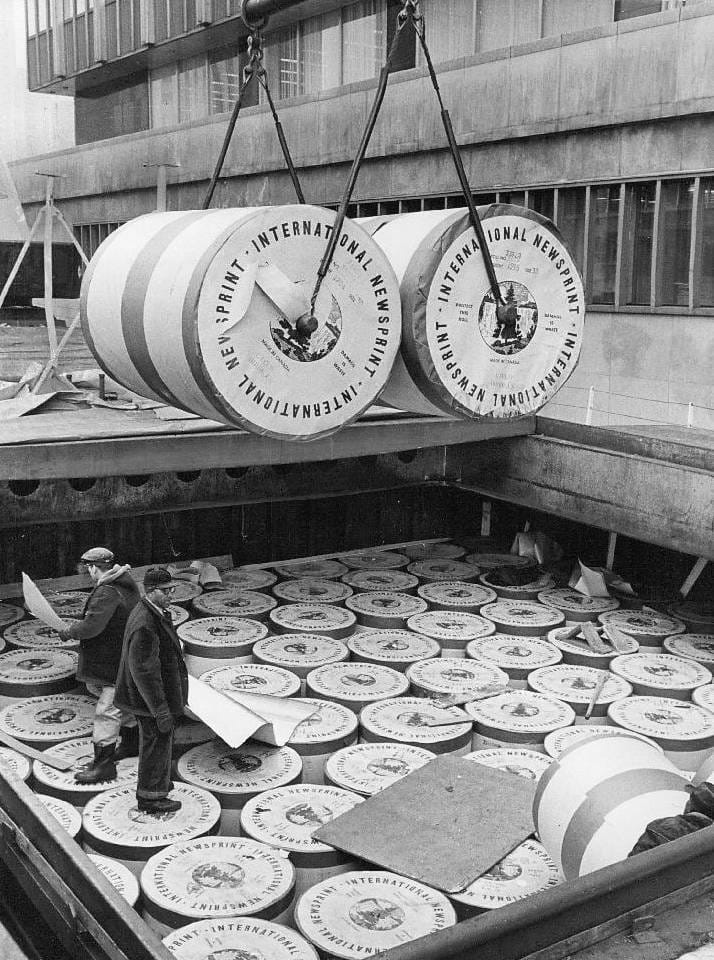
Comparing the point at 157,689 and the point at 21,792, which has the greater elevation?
the point at 21,792

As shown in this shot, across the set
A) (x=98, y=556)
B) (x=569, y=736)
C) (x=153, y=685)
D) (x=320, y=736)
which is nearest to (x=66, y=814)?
(x=153, y=685)

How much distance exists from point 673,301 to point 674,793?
10.2m

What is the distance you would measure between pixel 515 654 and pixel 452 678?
3.05 feet

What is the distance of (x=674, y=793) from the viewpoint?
476 cm

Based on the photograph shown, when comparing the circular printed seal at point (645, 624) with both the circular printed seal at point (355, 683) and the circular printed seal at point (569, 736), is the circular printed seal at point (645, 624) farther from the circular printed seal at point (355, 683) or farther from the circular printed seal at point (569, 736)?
the circular printed seal at point (355, 683)

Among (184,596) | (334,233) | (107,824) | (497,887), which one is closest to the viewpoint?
(334,233)

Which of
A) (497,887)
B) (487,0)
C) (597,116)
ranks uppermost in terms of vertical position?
(487,0)

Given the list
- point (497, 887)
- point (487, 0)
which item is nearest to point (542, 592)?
point (497, 887)

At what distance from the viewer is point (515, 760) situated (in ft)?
25.5

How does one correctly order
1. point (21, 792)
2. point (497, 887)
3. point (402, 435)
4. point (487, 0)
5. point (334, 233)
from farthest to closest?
point (487, 0)
point (402, 435)
point (497, 887)
point (334, 233)
point (21, 792)

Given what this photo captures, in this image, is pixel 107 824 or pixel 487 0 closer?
pixel 107 824

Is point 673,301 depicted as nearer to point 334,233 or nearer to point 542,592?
point 542,592

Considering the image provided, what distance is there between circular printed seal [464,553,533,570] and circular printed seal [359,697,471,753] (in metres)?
4.25

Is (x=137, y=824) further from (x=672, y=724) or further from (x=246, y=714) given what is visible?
(x=672, y=724)
